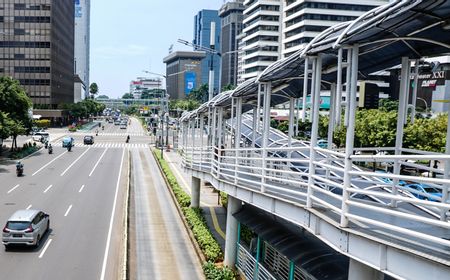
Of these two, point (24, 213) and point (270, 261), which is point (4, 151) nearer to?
point (24, 213)

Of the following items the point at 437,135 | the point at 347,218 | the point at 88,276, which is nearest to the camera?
the point at 347,218

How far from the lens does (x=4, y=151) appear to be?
56.7m

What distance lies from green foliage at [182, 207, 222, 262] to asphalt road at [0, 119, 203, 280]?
2.04 feet

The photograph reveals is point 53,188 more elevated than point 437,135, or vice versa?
point 437,135

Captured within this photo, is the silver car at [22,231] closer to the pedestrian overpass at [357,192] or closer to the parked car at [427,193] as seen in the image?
the pedestrian overpass at [357,192]

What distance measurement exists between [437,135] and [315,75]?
3362 cm

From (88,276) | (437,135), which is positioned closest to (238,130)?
(88,276)

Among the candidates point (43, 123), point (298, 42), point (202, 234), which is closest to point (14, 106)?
point (202, 234)

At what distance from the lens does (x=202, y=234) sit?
2055 centimetres

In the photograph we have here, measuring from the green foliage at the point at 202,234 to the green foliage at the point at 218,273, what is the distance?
1286 mm

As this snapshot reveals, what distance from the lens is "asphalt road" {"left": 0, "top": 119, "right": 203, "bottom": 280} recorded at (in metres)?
17.8

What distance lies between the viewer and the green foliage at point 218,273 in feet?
51.5

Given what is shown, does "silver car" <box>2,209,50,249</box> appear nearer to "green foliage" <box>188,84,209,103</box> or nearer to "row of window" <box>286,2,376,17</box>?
"row of window" <box>286,2,376,17</box>

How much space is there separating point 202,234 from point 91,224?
281 inches
